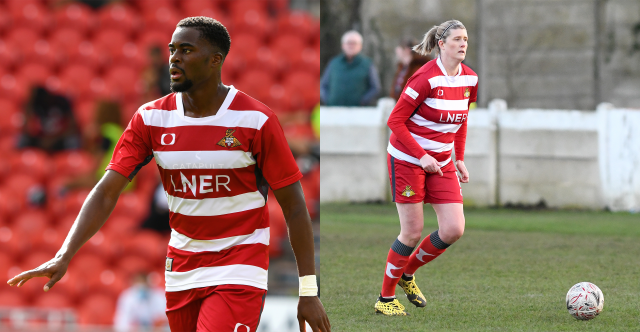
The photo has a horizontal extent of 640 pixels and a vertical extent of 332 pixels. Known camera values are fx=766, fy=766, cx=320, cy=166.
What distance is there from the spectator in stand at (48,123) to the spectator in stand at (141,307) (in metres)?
2.82

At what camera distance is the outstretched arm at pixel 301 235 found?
2326 mm

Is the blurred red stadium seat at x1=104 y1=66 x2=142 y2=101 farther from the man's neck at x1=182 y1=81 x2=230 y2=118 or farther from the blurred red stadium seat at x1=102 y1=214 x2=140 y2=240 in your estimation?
the man's neck at x1=182 y1=81 x2=230 y2=118

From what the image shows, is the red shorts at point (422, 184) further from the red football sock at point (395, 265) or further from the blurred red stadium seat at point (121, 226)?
the blurred red stadium seat at point (121, 226)

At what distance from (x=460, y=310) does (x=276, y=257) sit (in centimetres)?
394

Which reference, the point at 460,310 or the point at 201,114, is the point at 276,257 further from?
the point at 201,114

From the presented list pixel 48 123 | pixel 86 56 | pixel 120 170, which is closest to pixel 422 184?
pixel 120 170

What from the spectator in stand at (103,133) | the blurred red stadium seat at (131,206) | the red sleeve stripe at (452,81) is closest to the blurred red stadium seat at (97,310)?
the blurred red stadium seat at (131,206)

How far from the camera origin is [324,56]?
8.41 metres

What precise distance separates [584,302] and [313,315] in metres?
2.05

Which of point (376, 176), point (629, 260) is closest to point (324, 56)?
point (376, 176)

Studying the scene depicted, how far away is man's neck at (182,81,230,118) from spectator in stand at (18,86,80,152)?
7.17 meters

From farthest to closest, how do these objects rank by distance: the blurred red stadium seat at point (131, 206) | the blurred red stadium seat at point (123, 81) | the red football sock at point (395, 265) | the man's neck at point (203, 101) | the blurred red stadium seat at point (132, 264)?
1. the blurred red stadium seat at point (123, 81)
2. the blurred red stadium seat at point (131, 206)
3. the blurred red stadium seat at point (132, 264)
4. the red football sock at point (395, 265)
5. the man's neck at point (203, 101)

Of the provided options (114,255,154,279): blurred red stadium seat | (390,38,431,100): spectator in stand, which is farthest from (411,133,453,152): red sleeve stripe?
(114,255,154,279): blurred red stadium seat

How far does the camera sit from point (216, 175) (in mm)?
2396
